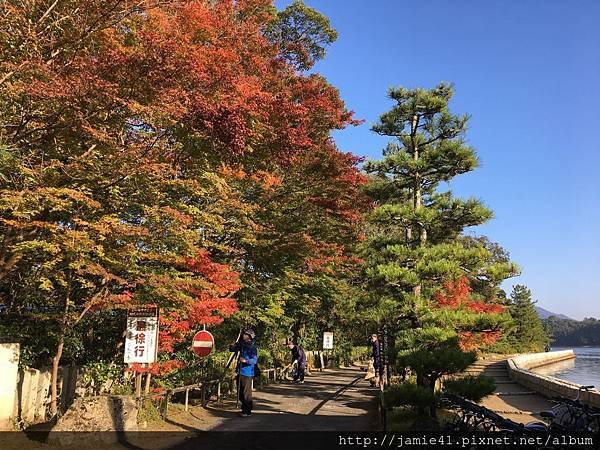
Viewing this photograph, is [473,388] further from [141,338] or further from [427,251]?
[141,338]

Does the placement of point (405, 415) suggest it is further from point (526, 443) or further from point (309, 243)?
point (309, 243)

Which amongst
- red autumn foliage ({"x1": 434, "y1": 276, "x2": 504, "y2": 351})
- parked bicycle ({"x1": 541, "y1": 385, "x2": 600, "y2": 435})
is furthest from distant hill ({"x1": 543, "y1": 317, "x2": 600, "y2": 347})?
parked bicycle ({"x1": 541, "y1": 385, "x2": 600, "y2": 435})

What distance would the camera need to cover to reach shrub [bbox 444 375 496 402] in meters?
7.48

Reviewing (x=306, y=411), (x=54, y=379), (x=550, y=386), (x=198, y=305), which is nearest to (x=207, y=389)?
(x=306, y=411)

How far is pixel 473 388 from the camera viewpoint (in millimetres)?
7484

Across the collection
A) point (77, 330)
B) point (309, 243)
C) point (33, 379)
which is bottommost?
point (33, 379)

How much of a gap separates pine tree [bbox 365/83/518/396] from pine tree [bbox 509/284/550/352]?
48375 millimetres

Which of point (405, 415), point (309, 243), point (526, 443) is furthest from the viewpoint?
point (309, 243)

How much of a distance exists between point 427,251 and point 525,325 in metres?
55.1

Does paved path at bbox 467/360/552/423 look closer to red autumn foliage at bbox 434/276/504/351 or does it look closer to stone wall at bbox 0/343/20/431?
red autumn foliage at bbox 434/276/504/351

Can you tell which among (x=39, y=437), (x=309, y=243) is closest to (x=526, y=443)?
(x=39, y=437)

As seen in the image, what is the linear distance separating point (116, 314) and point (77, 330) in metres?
0.95

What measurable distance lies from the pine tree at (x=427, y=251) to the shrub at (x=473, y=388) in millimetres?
256

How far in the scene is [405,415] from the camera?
28.6 ft
